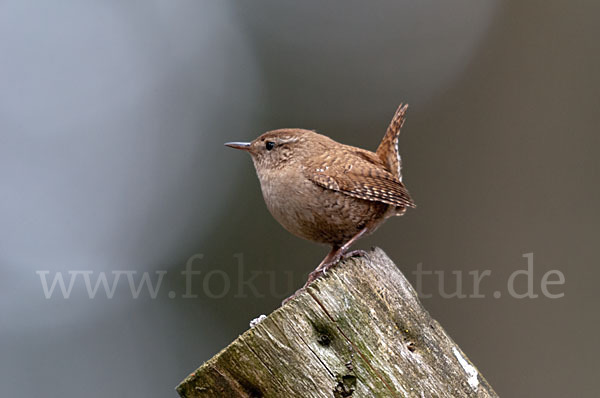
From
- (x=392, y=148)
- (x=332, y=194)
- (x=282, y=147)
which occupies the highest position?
(x=282, y=147)

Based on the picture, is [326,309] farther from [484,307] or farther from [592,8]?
[592,8]

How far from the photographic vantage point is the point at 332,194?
282 centimetres

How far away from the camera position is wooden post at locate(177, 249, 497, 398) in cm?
146

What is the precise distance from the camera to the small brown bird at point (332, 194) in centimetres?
281

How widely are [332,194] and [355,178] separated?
155 millimetres

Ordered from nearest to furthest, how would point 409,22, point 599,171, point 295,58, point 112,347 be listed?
point 599,171 < point 409,22 < point 295,58 < point 112,347

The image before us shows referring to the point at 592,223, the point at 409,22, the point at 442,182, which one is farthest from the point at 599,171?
the point at 409,22

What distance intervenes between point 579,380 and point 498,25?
114 inches

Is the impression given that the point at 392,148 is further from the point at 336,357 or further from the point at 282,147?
the point at 336,357

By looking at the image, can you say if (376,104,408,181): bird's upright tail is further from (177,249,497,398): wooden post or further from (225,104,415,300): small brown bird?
(177,249,497,398): wooden post

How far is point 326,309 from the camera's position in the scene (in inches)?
60.1

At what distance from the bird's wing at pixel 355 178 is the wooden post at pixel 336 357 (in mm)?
1248

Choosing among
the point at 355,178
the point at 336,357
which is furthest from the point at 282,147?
the point at 336,357

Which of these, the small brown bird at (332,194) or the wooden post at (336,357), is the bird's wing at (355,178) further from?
the wooden post at (336,357)
